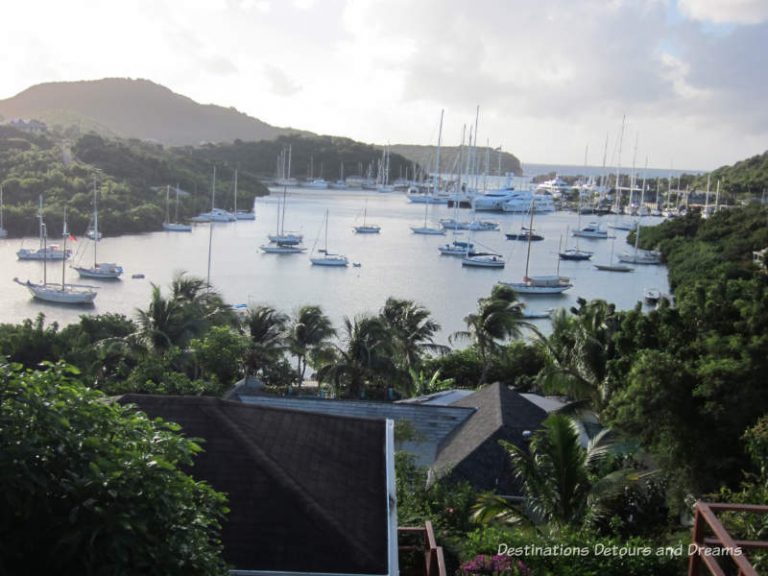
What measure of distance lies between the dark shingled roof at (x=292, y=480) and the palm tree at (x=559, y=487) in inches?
68.0

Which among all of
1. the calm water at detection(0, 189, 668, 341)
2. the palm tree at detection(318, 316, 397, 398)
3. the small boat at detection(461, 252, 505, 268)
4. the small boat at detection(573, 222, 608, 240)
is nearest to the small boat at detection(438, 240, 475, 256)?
the calm water at detection(0, 189, 668, 341)

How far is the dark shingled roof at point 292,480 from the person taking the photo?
280 inches

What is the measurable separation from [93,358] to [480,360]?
11206 millimetres

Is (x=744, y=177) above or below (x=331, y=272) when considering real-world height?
above

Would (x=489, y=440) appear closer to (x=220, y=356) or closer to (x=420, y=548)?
(x=420, y=548)

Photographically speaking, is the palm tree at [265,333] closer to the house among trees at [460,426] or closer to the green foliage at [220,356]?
the green foliage at [220,356]

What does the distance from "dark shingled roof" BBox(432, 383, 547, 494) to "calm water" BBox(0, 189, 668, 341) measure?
24605 mm

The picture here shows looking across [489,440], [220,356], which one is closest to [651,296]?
[220,356]

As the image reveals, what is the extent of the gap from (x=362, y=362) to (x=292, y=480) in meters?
13.8

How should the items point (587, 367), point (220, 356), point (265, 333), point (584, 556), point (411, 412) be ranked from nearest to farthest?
point (584, 556), point (411, 412), point (587, 367), point (220, 356), point (265, 333)

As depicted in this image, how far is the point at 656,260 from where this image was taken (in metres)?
69.6

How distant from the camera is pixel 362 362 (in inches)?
854

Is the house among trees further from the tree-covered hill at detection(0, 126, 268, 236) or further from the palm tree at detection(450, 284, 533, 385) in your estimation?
the tree-covered hill at detection(0, 126, 268, 236)

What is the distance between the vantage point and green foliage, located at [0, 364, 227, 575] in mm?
4223
